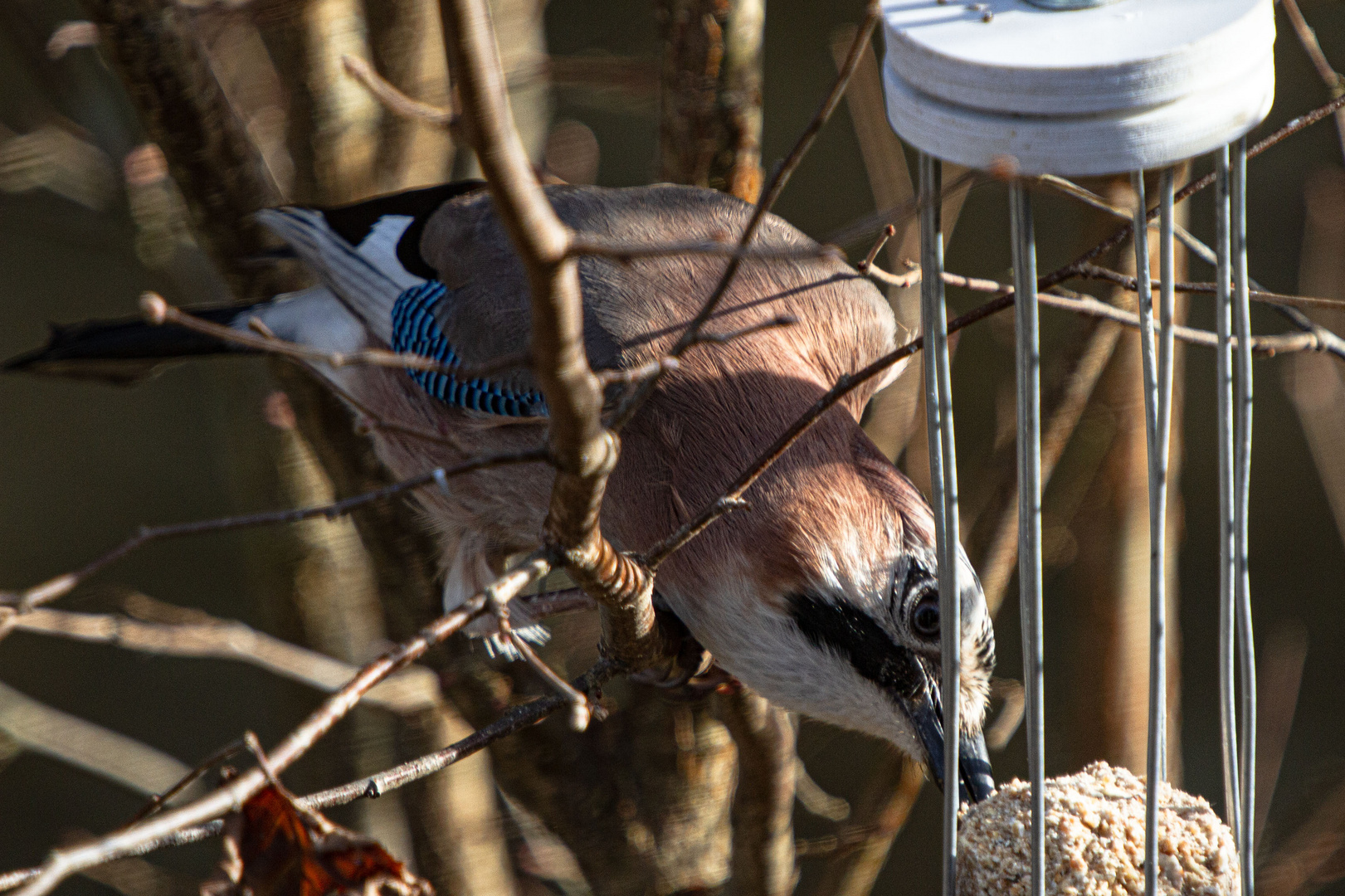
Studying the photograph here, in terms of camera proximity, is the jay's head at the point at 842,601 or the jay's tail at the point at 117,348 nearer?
the jay's head at the point at 842,601

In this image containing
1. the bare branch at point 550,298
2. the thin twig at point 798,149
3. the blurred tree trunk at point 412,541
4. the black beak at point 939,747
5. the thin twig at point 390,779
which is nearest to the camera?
the bare branch at point 550,298

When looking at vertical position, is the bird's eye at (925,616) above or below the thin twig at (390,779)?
below

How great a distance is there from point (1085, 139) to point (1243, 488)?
1.35 ft

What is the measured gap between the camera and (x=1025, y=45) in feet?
3.05

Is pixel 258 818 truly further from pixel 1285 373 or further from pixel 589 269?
pixel 1285 373

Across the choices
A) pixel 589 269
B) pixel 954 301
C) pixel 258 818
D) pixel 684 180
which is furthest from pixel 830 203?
pixel 258 818

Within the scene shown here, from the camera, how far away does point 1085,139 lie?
2.96 ft

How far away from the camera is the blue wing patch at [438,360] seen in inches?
82.0

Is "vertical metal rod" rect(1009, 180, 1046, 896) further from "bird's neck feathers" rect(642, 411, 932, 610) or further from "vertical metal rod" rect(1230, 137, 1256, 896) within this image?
"bird's neck feathers" rect(642, 411, 932, 610)

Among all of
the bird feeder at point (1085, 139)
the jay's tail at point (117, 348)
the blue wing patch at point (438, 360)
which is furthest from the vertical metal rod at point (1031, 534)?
the jay's tail at point (117, 348)

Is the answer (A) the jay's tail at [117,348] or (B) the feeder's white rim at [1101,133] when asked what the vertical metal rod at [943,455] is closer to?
(B) the feeder's white rim at [1101,133]

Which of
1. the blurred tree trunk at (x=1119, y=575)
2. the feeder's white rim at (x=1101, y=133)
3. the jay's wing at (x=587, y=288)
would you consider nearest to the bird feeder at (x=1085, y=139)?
the feeder's white rim at (x=1101, y=133)

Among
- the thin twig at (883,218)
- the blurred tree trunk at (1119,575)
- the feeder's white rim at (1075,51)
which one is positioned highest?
the feeder's white rim at (1075,51)

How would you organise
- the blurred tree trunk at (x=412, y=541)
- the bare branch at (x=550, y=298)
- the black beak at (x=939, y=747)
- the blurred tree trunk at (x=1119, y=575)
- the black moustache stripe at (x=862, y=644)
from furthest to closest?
the blurred tree trunk at (x=1119, y=575)
the blurred tree trunk at (x=412, y=541)
the black moustache stripe at (x=862, y=644)
the black beak at (x=939, y=747)
the bare branch at (x=550, y=298)
